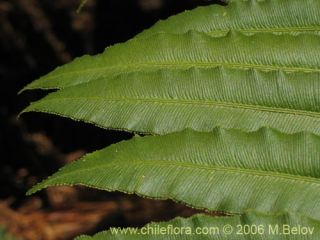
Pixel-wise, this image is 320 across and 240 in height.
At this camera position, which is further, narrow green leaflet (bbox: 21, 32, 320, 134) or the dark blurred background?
the dark blurred background

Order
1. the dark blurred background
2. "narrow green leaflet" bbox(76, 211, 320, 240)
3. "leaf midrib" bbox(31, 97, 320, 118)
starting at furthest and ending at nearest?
the dark blurred background < "leaf midrib" bbox(31, 97, 320, 118) < "narrow green leaflet" bbox(76, 211, 320, 240)

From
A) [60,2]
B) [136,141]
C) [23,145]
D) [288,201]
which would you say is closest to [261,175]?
[288,201]

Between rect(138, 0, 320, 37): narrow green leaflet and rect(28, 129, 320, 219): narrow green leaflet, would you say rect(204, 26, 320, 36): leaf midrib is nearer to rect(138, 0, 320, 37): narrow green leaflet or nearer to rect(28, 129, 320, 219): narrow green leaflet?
rect(138, 0, 320, 37): narrow green leaflet

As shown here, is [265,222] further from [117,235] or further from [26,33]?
[26,33]

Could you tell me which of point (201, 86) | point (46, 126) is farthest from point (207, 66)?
point (46, 126)

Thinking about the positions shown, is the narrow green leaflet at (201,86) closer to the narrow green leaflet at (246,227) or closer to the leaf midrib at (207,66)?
the leaf midrib at (207,66)

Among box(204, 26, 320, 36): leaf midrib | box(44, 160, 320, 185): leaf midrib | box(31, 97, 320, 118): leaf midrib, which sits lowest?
box(44, 160, 320, 185): leaf midrib

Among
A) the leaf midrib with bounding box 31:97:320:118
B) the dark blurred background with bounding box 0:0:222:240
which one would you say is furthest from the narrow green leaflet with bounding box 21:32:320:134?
the dark blurred background with bounding box 0:0:222:240
